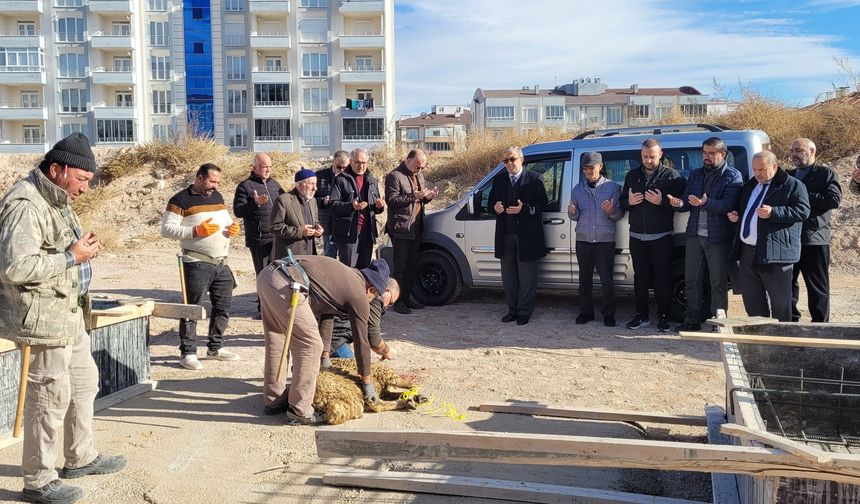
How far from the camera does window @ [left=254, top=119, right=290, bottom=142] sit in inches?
2174

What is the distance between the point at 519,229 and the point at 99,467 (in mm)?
5604

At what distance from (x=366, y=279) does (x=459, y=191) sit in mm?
15458

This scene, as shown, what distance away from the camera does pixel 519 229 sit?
352 inches

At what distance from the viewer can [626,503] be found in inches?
155

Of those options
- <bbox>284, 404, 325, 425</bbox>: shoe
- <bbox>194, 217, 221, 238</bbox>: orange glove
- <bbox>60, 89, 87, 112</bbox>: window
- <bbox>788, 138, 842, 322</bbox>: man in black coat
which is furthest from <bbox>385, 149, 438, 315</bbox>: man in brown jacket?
<bbox>60, 89, 87, 112</bbox>: window

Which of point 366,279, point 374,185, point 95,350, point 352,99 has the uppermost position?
point 352,99

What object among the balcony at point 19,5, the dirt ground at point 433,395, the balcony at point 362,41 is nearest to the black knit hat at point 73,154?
the dirt ground at point 433,395

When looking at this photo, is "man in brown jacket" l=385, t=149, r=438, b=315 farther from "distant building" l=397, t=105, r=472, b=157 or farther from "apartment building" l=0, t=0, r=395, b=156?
"distant building" l=397, t=105, r=472, b=157

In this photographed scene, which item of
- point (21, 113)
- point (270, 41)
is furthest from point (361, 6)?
point (21, 113)

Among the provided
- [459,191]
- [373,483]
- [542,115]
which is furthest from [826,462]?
[542,115]

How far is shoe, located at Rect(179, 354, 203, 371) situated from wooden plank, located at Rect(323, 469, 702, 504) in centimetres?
304

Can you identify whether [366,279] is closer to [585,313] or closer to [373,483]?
[373,483]

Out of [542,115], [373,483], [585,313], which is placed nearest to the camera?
[373,483]

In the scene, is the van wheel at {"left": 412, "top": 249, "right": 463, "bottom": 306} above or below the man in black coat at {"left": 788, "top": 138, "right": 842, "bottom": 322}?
below
